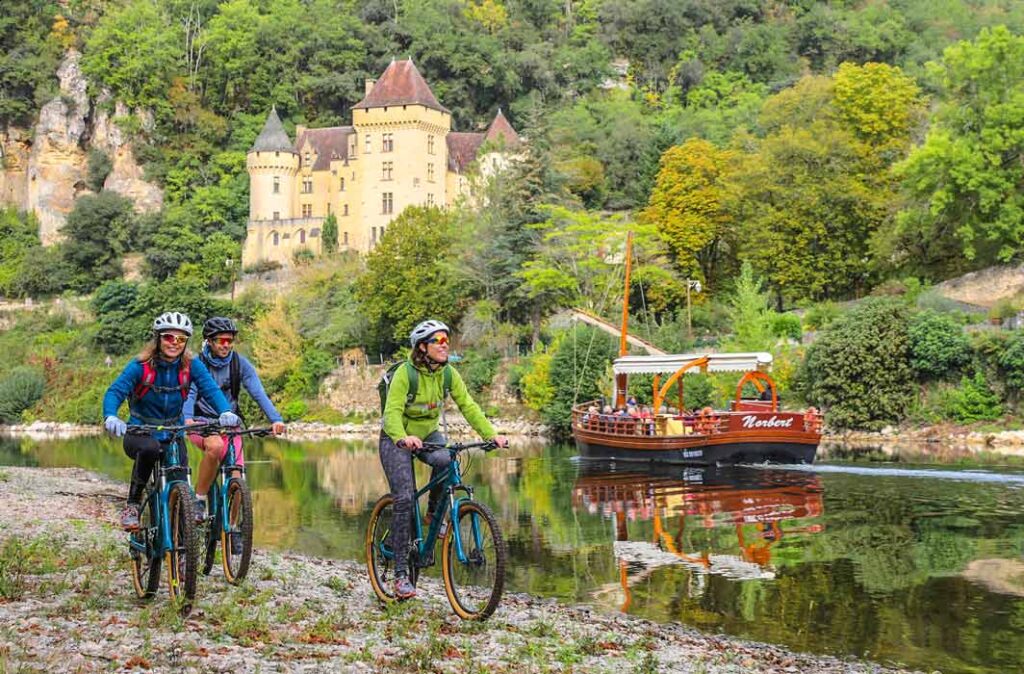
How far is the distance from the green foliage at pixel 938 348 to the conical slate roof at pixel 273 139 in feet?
174

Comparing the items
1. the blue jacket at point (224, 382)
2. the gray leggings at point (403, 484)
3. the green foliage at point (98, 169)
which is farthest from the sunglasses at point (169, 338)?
the green foliage at point (98, 169)

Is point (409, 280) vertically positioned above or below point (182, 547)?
above

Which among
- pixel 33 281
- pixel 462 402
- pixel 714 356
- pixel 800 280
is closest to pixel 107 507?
pixel 462 402

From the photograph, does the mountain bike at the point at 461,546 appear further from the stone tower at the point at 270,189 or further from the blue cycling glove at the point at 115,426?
the stone tower at the point at 270,189

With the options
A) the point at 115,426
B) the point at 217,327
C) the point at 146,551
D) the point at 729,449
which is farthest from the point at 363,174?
the point at 115,426

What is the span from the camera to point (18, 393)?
214 feet

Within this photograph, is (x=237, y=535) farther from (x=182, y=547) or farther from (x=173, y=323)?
(x=173, y=323)

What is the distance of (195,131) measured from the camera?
305 feet

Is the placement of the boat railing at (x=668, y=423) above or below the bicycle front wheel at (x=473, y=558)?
above

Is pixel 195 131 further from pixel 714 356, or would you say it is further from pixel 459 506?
pixel 459 506

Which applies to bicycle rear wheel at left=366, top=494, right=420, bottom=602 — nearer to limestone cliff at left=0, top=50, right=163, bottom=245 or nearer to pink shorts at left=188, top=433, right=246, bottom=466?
pink shorts at left=188, top=433, right=246, bottom=466

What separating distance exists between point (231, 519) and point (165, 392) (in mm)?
1539

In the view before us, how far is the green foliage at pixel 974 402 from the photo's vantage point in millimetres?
40812

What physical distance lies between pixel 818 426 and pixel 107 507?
1826cm
